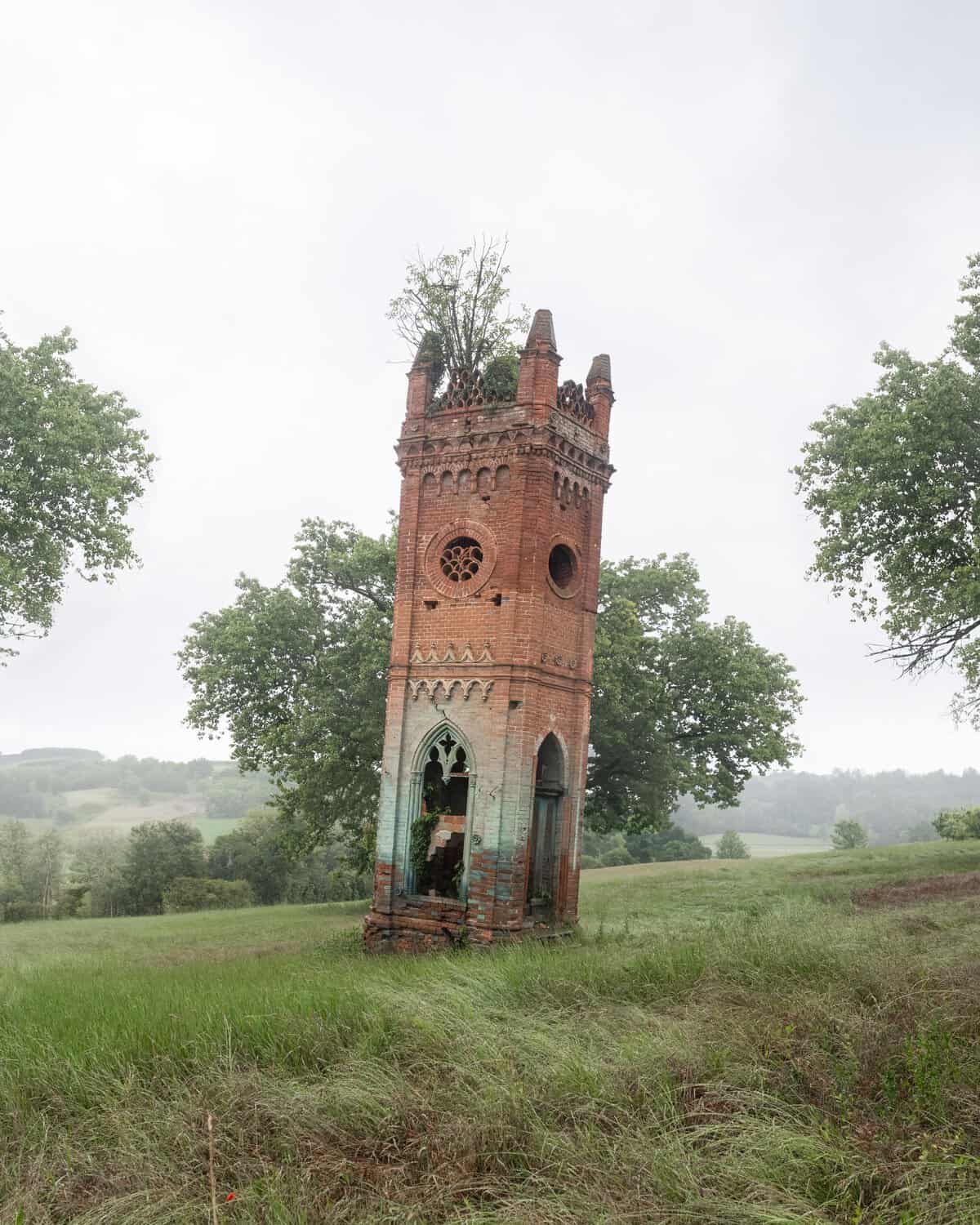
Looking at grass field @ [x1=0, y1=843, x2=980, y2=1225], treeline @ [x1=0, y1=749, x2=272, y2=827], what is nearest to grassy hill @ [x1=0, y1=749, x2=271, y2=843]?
treeline @ [x1=0, y1=749, x2=272, y2=827]

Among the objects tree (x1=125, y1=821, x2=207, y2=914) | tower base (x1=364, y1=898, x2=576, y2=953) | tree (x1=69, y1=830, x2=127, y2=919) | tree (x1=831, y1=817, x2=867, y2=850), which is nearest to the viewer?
tower base (x1=364, y1=898, x2=576, y2=953)

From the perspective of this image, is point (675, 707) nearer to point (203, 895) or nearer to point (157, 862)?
point (203, 895)

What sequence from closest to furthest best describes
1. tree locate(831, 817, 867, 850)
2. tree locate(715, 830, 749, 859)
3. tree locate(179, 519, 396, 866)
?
tree locate(179, 519, 396, 866) → tree locate(831, 817, 867, 850) → tree locate(715, 830, 749, 859)

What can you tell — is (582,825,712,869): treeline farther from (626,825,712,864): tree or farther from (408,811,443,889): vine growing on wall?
(408,811,443,889): vine growing on wall

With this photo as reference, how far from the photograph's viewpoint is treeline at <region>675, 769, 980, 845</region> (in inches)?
5002

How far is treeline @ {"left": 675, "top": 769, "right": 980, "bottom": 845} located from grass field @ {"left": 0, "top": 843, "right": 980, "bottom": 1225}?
95.8 m

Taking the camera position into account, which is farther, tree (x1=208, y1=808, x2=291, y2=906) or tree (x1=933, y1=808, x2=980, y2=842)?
tree (x1=208, y1=808, x2=291, y2=906)

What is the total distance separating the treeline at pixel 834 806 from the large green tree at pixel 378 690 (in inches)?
3058

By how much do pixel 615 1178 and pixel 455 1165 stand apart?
117cm

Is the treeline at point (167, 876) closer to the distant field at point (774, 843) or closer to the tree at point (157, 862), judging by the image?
the tree at point (157, 862)

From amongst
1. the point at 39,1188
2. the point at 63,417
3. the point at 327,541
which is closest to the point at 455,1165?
the point at 39,1188

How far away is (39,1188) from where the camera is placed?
683 centimetres

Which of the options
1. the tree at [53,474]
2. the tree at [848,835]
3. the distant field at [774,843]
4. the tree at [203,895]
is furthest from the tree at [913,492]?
the distant field at [774,843]

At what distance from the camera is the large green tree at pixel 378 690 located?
25594mm
